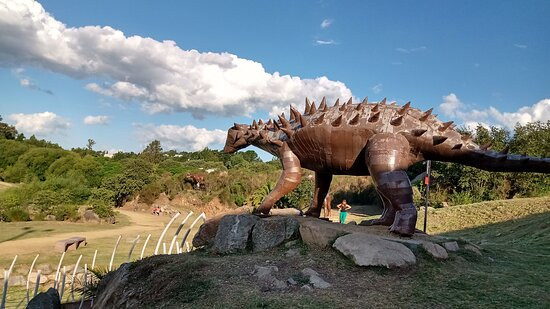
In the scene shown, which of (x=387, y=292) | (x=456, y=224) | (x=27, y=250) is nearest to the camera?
(x=387, y=292)

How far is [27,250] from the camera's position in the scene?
14.9m

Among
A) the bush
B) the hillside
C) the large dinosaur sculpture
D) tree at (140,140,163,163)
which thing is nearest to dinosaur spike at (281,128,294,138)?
the large dinosaur sculpture

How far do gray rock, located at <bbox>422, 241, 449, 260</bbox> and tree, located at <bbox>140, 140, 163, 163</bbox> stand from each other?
165ft

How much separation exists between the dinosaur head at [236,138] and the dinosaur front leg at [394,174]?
335 cm

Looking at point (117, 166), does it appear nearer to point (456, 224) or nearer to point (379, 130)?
point (456, 224)

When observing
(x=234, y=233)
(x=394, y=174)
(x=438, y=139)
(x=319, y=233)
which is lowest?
(x=234, y=233)

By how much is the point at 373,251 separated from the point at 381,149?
169cm

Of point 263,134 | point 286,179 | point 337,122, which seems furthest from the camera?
point 263,134

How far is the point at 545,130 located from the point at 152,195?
28602mm

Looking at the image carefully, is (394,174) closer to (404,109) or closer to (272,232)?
(404,109)

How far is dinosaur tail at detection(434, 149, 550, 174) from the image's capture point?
21.2ft

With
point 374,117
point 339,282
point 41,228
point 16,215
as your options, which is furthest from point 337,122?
point 16,215

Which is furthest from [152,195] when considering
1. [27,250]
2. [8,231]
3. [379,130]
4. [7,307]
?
[379,130]

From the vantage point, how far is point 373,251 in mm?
5801
